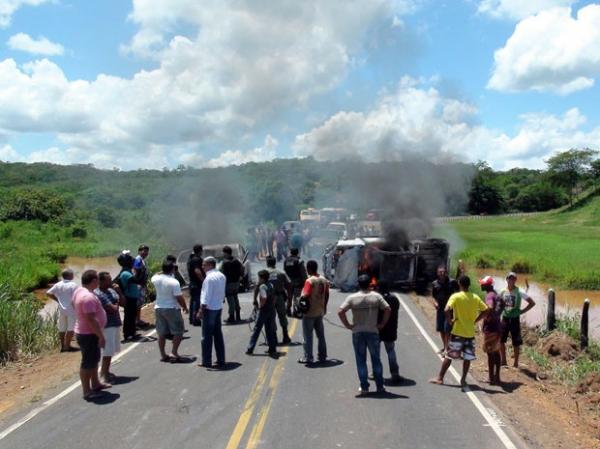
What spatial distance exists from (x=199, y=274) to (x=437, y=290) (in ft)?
14.9

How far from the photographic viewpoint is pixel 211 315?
9156mm

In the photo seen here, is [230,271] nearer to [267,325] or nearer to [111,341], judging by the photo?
[267,325]

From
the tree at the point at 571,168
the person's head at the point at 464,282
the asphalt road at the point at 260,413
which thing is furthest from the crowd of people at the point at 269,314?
the tree at the point at 571,168

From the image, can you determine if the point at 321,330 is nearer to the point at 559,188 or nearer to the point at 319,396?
the point at 319,396

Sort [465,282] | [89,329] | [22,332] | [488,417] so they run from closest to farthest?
[488,417], [89,329], [465,282], [22,332]

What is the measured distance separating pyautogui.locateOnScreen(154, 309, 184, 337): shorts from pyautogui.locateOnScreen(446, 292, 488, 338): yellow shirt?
13.5 ft

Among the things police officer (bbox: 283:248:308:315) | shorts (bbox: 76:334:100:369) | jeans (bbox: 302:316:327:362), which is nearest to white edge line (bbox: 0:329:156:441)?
shorts (bbox: 76:334:100:369)

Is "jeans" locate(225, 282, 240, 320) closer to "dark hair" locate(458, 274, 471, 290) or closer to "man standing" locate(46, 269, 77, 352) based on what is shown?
"man standing" locate(46, 269, 77, 352)

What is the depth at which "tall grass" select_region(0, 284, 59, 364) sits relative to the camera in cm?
1075

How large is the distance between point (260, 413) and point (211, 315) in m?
2.39

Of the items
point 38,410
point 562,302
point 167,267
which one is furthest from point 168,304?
point 562,302

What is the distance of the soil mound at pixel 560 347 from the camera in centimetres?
1216

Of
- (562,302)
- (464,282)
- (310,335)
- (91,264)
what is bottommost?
(562,302)

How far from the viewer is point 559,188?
90.3 m
